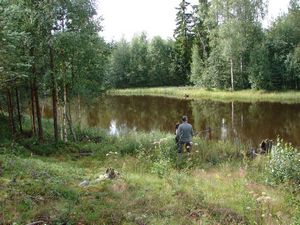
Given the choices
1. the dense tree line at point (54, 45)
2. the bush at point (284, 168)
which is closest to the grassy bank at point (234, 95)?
the dense tree line at point (54, 45)

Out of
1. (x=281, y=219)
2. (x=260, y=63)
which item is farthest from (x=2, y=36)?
(x=260, y=63)

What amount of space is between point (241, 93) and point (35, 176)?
4212 centimetres

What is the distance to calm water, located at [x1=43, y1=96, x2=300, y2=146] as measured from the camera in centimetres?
2523

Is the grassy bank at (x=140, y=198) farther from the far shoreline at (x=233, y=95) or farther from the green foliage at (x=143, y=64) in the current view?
the green foliage at (x=143, y=64)

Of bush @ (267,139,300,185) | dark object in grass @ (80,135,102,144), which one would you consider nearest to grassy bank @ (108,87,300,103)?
dark object in grass @ (80,135,102,144)

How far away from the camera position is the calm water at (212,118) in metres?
25.2

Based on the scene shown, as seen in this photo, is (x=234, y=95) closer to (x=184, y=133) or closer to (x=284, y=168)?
(x=184, y=133)

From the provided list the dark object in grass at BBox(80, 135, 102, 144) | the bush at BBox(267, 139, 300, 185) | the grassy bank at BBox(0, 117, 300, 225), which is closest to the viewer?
the grassy bank at BBox(0, 117, 300, 225)

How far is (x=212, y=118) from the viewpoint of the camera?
110 feet

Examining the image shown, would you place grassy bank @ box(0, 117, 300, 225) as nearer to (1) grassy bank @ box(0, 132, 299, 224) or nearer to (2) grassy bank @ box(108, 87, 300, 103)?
(1) grassy bank @ box(0, 132, 299, 224)

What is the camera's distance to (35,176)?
9453 millimetres

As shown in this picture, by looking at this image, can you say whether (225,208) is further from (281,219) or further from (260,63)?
(260,63)

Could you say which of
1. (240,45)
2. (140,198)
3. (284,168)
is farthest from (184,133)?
(240,45)

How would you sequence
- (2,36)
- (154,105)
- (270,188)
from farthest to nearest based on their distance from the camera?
(154,105) < (270,188) < (2,36)
